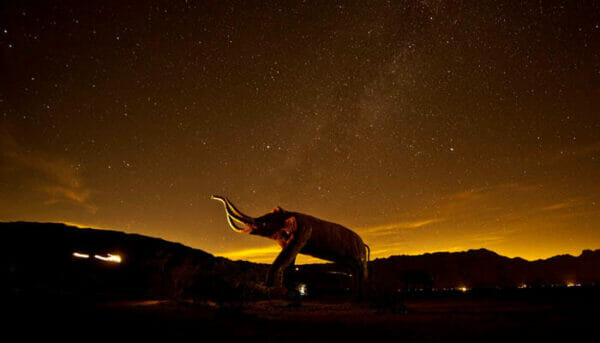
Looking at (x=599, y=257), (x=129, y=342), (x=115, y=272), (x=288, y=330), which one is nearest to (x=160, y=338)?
(x=129, y=342)

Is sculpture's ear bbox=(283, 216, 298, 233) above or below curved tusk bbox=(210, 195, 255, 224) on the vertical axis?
below

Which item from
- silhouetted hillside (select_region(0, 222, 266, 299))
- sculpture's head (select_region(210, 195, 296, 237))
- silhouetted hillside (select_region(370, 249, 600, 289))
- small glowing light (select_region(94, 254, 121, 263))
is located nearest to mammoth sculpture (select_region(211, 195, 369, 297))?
sculpture's head (select_region(210, 195, 296, 237))

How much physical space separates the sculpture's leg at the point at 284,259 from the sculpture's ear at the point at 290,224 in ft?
0.95

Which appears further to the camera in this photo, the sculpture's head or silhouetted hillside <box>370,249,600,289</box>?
silhouetted hillside <box>370,249,600,289</box>

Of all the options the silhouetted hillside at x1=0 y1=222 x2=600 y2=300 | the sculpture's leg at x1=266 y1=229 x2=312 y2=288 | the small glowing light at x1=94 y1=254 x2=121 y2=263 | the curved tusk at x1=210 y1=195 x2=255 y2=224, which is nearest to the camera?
the sculpture's leg at x1=266 y1=229 x2=312 y2=288

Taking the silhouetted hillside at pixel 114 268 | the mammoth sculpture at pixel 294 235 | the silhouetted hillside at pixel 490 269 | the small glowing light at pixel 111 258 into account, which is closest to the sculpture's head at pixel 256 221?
the mammoth sculpture at pixel 294 235

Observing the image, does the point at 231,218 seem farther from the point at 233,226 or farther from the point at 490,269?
the point at 490,269

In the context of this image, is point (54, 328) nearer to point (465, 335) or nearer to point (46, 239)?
point (465, 335)

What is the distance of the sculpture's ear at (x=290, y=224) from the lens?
10.6m

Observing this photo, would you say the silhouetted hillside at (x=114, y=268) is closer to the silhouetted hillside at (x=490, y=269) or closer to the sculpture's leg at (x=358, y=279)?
the sculpture's leg at (x=358, y=279)

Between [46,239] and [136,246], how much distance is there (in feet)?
18.0

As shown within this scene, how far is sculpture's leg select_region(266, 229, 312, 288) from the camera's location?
9.82m

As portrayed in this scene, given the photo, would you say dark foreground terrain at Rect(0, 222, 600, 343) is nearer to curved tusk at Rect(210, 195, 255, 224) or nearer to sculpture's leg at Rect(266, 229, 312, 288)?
sculpture's leg at Rect(266, 229, 312, 288)

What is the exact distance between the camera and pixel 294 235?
10477 millimetres
